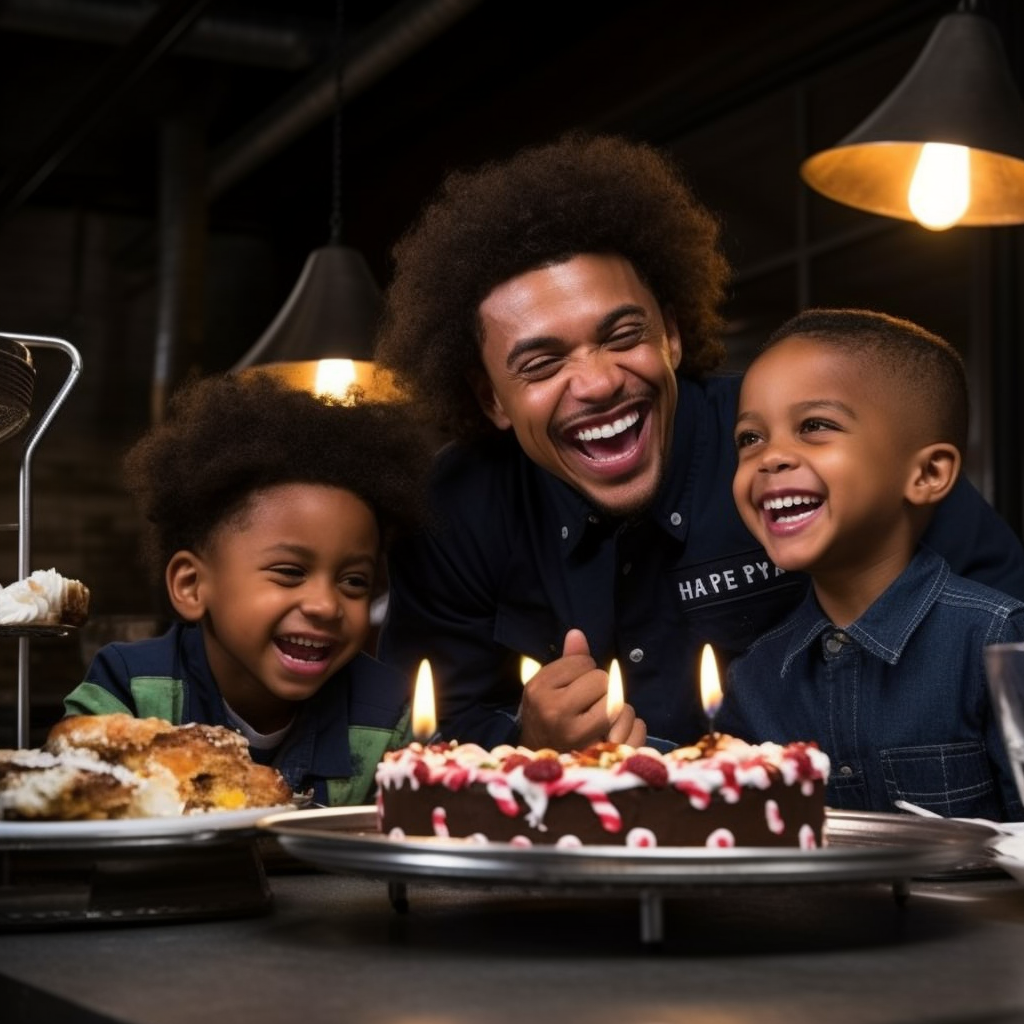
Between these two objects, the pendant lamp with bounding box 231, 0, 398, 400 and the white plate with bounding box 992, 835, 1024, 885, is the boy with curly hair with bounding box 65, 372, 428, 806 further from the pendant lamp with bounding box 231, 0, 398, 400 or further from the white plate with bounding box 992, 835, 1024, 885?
the pendant lamp with bounding box 231, 0, 398, 400

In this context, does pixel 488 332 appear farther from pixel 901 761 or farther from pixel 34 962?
pixel 34 962

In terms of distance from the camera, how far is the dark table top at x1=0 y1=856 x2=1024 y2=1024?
0.68 meters

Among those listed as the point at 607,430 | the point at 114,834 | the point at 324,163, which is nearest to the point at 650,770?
the point at 114,834

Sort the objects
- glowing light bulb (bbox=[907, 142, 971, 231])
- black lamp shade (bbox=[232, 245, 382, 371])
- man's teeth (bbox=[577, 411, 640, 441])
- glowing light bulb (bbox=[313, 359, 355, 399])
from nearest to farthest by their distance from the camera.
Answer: man's teeth (bbox=[577, 411, 640, 441]), glowing light bulb (bbox=[907, 142, 971, 231]), glowing light bulb (bbox=[313, 359, 355, 399]), black lamp shade (bbox=[232, 245, 382, 371])

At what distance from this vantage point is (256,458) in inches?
78.2

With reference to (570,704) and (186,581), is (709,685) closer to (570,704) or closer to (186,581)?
(570,704)

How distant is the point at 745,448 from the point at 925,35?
2935 mm

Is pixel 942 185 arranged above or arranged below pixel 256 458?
above

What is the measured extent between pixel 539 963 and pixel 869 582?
1098mm

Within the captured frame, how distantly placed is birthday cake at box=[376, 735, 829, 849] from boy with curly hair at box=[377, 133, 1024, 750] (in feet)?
3.24

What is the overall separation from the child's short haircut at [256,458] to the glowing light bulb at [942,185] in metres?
0.93

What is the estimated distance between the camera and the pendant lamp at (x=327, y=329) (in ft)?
10.7

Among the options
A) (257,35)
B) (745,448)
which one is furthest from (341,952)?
(257,35)

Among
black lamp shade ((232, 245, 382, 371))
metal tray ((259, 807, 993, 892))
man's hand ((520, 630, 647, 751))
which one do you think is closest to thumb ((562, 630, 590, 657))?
man's hand ((520, 630, 647, 751))
